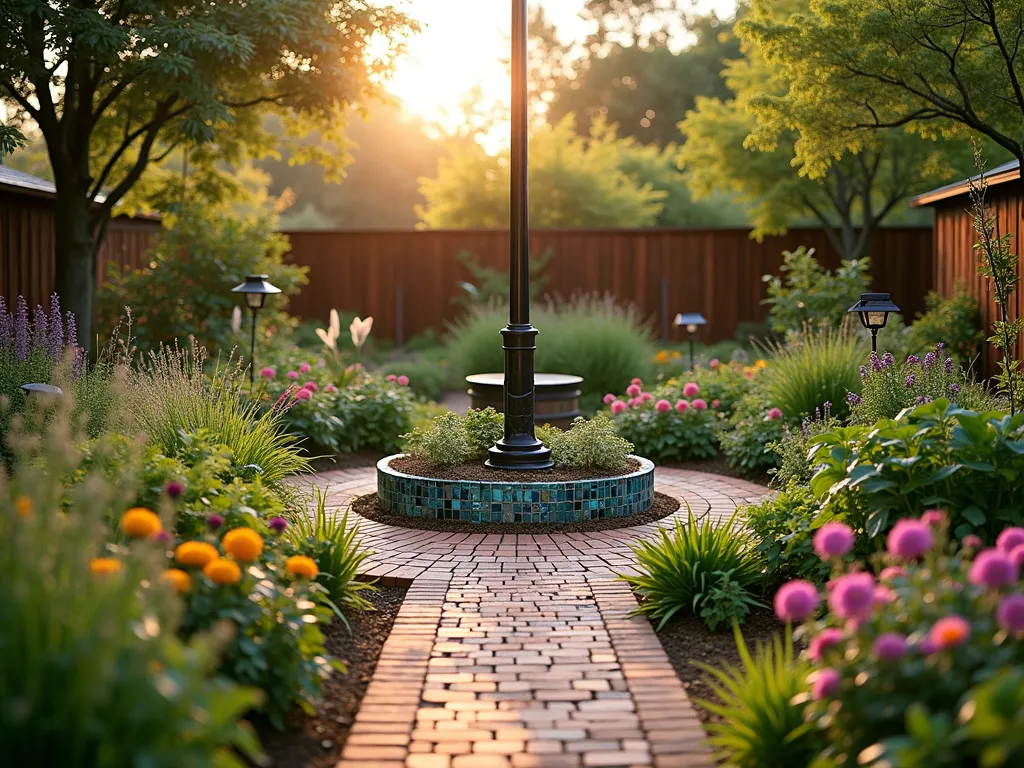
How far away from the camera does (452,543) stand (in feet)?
18.9

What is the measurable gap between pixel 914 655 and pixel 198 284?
1103cm

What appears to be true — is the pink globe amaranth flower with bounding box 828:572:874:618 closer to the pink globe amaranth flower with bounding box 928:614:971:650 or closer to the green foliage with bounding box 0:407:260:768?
the pink globe amaranth flower with bounding box 928:614:971:650

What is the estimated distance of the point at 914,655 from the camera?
2453mm

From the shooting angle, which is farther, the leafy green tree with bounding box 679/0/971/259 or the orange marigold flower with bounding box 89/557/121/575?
the leafy green tree with bounding box 679/0/971/259

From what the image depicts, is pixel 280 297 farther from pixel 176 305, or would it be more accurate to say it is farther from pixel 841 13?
pixel 841 13

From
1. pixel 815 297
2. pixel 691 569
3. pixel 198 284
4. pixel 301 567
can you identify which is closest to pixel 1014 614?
pixel 301 567

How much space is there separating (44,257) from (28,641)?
37.9 feet

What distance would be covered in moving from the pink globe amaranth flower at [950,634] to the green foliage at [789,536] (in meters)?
1.96

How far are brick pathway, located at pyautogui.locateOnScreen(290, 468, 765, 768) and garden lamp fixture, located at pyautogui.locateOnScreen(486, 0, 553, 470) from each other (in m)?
0.81

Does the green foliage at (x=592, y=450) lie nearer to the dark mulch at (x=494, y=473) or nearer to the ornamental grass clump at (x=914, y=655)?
the dark mulch at (x=494, y=473)

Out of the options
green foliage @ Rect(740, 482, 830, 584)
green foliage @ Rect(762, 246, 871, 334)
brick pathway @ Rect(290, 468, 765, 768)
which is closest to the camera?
brick pathway @ Rect(290, 468, 765, 768)

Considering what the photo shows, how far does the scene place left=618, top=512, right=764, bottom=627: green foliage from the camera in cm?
443

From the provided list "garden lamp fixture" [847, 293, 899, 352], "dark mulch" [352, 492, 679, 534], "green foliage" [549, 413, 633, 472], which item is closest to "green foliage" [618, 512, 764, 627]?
"dark mulch" [352, 492, 679, 534]

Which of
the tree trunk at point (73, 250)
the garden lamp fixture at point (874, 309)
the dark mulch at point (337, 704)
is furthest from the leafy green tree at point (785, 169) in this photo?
the dark mulch at point (337, 704)
